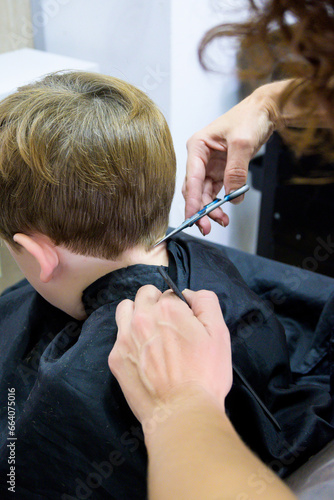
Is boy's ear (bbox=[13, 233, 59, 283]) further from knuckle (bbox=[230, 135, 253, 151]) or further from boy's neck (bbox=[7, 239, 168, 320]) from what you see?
knuckle (bbox=[230, 135, 253, 151])

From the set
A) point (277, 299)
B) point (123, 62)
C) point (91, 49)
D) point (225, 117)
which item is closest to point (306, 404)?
point (277, 299)

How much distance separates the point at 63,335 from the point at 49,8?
136 centimetres

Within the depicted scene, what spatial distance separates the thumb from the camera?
3.49ft

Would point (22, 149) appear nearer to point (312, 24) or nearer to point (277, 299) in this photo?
point (312, 24)

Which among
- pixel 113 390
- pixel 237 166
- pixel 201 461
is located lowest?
pixel 113 390

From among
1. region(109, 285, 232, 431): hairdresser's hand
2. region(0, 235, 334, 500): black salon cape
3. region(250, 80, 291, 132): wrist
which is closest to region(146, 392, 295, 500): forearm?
region(109, 285, 232, 431): hairdresser's hand

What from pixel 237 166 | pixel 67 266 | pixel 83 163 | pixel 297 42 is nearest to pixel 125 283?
pixel 67 266

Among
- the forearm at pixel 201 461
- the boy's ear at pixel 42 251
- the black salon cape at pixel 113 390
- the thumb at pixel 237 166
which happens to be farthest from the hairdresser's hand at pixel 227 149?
the forearm at pixel 201 461

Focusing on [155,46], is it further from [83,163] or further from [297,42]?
[297,42]

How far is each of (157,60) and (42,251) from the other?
99 centimetres

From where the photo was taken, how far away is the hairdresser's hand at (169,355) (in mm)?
708

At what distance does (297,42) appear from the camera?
1.87 ft

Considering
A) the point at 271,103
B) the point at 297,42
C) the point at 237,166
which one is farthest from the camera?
the point at 271,103

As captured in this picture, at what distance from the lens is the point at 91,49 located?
71.4 inches
